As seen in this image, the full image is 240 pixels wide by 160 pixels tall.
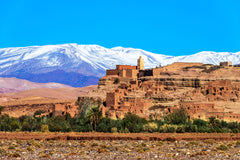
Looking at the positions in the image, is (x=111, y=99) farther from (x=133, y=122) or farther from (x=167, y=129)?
(x=167, y=129)

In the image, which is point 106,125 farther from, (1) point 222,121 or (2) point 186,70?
(2) point 186,70

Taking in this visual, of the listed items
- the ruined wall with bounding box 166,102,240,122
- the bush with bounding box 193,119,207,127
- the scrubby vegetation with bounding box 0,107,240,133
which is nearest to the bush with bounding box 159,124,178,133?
the scrubby vegetation with bounding box 0,107,240,133

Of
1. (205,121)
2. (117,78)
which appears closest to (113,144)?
(205,121)

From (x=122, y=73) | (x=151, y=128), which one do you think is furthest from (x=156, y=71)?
(x=151, y=128)

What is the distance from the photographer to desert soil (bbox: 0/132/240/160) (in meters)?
31.8

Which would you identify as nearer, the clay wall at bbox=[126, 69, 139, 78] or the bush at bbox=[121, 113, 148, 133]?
the bush at bbox=[121, 113, 148, 133]

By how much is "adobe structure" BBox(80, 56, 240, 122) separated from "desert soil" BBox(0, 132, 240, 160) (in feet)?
59.0

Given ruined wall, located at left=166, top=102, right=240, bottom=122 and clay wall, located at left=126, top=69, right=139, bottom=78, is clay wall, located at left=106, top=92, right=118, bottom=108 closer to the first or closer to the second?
ruined wall, located at left=166, top=102, right=240, bottom=122

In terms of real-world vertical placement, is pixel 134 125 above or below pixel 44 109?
below

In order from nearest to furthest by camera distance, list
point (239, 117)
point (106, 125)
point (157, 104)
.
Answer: point (106, 125) < point (239, 117) < point (157, 104)

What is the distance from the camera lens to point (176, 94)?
222ft

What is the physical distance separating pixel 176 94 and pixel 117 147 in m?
33.2

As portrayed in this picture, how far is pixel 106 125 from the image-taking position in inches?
2084

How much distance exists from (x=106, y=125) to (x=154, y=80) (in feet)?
73.7
